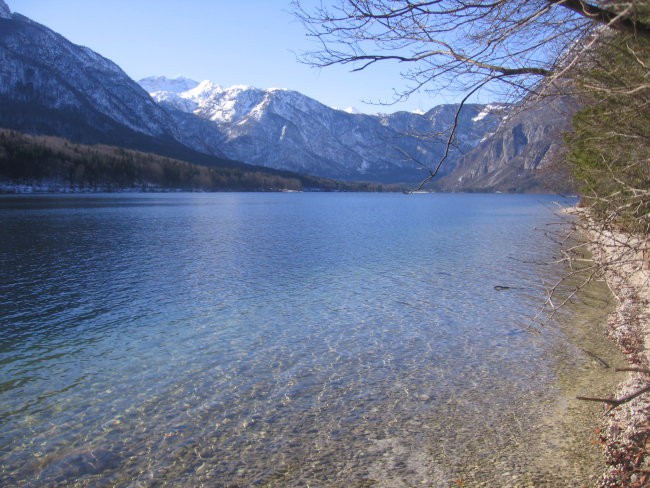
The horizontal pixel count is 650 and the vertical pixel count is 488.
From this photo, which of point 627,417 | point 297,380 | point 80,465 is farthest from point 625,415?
point 80,465

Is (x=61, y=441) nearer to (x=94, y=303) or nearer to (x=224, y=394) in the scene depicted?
(x=224, y=394)

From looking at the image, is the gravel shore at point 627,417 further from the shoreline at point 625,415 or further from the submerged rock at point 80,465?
the submerged rock at point 80,465

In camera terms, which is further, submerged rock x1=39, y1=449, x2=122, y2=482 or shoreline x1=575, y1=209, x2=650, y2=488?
submerged rock x1=39, y1=449, x2=122, y2=482

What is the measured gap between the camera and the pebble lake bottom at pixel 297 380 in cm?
915

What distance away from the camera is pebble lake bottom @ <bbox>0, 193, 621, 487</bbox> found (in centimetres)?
915

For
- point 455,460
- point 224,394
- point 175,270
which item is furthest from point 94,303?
point 455,460

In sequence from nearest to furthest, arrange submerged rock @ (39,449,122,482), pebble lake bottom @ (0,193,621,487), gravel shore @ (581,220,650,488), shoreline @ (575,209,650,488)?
gravel shore @ (581,220,650,488) < shoreline @ (575,209,650,488) < submerged rock @ (39,449,122,482) < pebble lake bottom @ (0,193,621,487)

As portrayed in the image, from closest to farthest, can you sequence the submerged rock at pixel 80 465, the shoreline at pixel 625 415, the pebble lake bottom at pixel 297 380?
1. the shoreline at pixel 625 415
2. the submerged rock at pixel 80 465
3. the pebble lake bottom at pixel 297 380

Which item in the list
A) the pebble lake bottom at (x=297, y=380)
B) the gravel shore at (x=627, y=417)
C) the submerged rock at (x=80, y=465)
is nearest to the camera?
the gravel shore at (x=627, y=417)

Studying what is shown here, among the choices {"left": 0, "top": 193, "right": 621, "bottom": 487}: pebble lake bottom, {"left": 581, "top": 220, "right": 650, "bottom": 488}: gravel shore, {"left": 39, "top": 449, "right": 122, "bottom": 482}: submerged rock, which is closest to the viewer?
{"left": 581, "top": 220, "right": 650, "bottom": 488}: gravel shore

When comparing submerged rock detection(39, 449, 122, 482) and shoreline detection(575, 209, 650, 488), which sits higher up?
shoreline detection(575, 209, 650, 488)

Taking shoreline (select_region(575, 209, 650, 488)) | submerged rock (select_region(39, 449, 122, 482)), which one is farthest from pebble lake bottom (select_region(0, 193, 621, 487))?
shoreline (select_region(575, 209, 650, 488))

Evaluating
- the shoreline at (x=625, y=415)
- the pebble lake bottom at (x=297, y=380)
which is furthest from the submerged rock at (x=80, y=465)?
the shoreline at (x=625, y=415)

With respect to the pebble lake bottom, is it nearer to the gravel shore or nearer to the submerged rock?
the submerged rock
